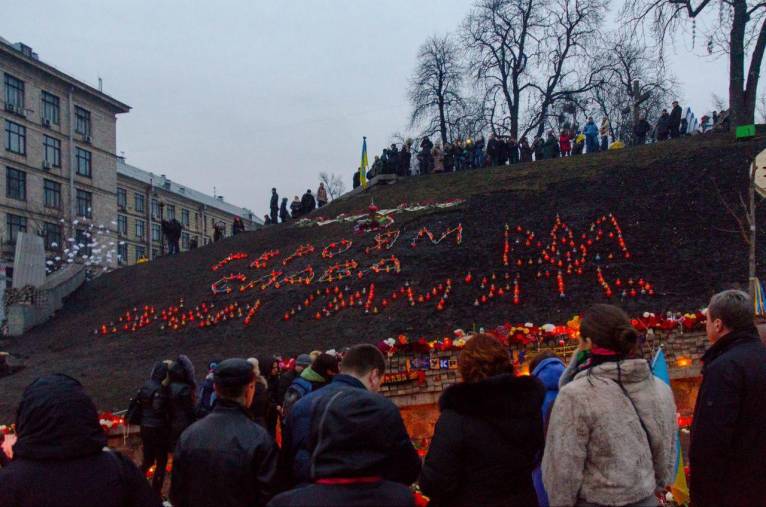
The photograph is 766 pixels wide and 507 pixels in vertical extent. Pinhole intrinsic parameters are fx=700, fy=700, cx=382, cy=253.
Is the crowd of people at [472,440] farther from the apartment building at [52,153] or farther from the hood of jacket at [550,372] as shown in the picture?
the apartment building at [52,153]

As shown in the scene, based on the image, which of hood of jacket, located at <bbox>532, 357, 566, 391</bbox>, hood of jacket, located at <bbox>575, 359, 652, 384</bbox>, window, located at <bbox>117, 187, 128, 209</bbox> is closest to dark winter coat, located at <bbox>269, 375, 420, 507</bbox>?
hood of jacket, located at <bbox>575, 359, 652, 384</bbox>

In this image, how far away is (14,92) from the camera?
46.8m

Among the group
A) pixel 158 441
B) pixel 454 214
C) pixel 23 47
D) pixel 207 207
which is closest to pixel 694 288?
pixel 454 214

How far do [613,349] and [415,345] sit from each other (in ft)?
25.2

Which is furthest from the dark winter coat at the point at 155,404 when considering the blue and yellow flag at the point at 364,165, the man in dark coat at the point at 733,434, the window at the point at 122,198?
the window at the point at 122,198

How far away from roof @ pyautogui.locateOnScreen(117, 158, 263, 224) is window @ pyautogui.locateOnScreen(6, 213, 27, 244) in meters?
17.9

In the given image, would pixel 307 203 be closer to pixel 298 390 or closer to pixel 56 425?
pixel 298 390

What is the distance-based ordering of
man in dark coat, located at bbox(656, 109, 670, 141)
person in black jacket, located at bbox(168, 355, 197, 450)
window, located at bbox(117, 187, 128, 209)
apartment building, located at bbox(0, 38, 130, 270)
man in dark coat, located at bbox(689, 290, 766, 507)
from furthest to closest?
window, located at bbox(117, 187, 128, 209) → apartment building, located at bbox(0, 38, 130, 270) → man in dark coat, located at bbox(656, 109, 670, 141) → person in black jacket, located at bbox(168, 355, 197, 450) → man in dark coat, located at bbox(689, 290, 766, 507)

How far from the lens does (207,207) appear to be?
81500 mm

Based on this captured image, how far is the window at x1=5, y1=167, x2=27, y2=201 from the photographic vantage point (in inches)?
1811

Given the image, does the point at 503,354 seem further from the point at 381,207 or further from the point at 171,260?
the point at 171,260

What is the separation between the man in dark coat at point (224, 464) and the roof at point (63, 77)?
1941 inches

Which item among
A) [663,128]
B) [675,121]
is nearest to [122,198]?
[663,128]

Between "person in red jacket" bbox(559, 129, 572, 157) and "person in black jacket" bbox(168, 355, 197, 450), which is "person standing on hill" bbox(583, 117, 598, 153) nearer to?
"person in red jacket" bbox(559, 129, 572, 157)
